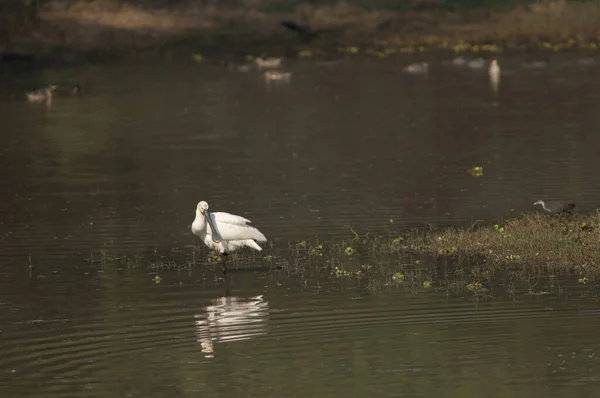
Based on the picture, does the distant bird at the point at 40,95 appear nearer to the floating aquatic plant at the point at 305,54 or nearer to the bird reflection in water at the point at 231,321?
the floating aquatic plant at the point at 305,54

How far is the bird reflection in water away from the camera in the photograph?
44.9 ft

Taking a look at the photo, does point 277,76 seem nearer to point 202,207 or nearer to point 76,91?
point 76,91

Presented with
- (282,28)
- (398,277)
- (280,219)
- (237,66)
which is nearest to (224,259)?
(398,277)

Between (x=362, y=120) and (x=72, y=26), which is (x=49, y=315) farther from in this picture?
(x=72, y=26)

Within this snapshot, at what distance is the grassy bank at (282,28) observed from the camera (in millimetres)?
53531

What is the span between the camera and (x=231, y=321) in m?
14.5

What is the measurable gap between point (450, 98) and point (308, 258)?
21067mm

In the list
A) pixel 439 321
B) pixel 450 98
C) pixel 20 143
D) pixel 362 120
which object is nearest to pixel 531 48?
pixel 450 98

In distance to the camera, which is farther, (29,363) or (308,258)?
(308,258)

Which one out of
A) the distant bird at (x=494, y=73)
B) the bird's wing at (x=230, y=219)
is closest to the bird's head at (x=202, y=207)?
the bird's wing at (x=230, y=219)

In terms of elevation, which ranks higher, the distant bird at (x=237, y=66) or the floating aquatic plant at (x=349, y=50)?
the floating aquatic plant at (x=349, y=50)

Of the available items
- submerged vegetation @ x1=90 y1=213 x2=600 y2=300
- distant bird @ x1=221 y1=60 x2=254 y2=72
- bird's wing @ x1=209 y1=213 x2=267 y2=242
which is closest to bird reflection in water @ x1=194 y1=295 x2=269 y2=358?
submerged vegetation @ x1=90 y1=213 x2=600 y2=300

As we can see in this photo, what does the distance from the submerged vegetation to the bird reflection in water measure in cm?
125

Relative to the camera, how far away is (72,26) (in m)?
56.5
